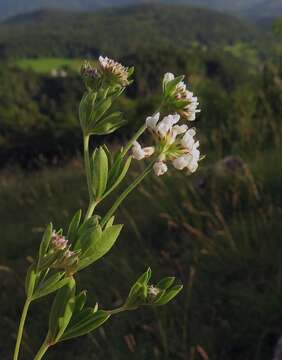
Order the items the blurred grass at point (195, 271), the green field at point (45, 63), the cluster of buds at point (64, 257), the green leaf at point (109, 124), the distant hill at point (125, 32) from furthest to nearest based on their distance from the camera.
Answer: the distant hill at point (125, 32) → the green field at point (45, 63) → the blurred grass at point (195, 271) → the green leaf at point (109, 124) → the cluster of buds at point (64, 257)

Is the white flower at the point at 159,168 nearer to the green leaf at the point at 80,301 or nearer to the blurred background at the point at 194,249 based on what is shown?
the green leaf at the point at 80,301

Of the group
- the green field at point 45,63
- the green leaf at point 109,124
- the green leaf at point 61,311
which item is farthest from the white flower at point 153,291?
the green field at point 45,63

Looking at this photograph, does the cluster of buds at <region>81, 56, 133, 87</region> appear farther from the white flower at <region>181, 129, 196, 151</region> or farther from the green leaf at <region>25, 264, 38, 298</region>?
the green leaf at <region>25, 264, 38, 298</region>

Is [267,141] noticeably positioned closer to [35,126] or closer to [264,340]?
[264,340]

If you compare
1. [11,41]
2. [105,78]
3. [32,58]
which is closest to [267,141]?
[105,78]

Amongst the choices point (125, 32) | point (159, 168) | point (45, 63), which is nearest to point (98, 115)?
point (159, 168)

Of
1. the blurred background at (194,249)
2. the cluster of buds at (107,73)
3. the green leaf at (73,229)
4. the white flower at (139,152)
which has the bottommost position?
the blurred background at (194,249)
